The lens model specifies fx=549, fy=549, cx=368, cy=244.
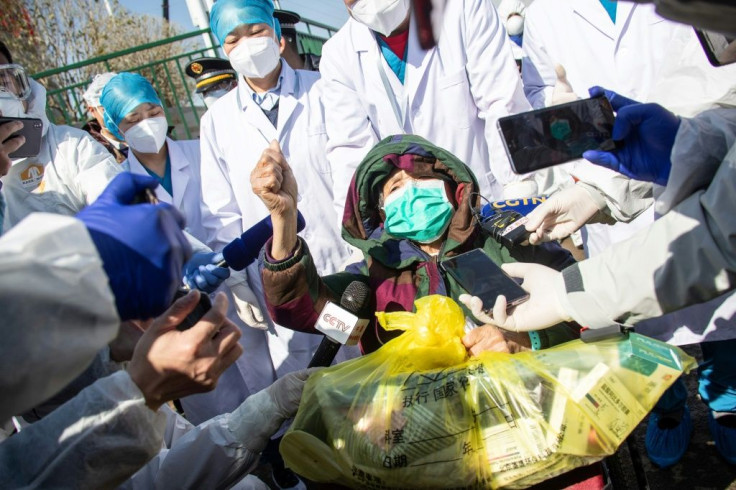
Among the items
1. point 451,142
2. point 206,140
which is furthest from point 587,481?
point 206,140

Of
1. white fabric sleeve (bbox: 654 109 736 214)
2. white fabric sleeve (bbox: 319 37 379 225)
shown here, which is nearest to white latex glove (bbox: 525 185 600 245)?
white fabric sleeve (bbox: 654 109 736 214)

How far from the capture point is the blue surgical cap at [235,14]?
3.14 m

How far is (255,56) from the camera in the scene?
10.4 feet

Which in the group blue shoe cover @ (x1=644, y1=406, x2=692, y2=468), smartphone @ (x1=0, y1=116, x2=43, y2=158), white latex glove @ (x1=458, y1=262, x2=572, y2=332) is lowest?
blue shoe cover @ (x1=644, y1=406, x2=692, y2=468)

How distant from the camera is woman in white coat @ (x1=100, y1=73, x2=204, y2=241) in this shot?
3.41 m

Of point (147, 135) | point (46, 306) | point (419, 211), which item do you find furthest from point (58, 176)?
point (46, 306)

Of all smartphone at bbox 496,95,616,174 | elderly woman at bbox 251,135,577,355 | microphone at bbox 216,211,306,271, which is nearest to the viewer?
smartphone at bbox 496,95,616,174

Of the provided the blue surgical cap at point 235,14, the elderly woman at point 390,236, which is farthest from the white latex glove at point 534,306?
the blue surgical cap at point 235,14

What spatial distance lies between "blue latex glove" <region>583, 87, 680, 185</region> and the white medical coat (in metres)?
2.12

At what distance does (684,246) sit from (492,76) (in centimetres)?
177

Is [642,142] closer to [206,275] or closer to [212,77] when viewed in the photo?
[206,275]

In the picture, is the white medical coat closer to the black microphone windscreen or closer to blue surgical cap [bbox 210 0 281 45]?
blue surgical cap [bbox 210 0 281 45]

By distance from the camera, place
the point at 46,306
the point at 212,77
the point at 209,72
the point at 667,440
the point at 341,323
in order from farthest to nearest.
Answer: the point at 209,72, the point at 212,77, the point at 667,440, the point at 341,323, the point at 46,306

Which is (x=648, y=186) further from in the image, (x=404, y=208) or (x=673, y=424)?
(x=673, y=424)
